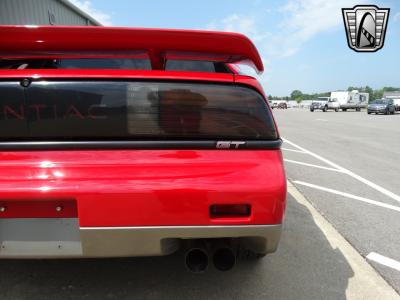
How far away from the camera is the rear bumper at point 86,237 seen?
1.87 metres

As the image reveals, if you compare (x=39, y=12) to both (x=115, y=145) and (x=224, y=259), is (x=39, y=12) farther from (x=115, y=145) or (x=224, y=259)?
(x=224, y=259)

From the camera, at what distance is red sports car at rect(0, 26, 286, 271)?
73.5 inches

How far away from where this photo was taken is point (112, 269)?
8.70 feet

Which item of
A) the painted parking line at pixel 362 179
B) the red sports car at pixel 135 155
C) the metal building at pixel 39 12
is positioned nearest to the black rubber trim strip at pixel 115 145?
the red sports car at pixel 135 155

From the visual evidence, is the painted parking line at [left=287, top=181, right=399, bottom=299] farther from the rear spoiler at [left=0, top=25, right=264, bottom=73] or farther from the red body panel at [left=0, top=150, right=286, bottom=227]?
the rear spoiler at [left=0, top=25, right=264, bottom=73]

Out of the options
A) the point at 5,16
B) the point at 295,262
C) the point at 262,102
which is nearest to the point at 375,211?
the point at 295,262

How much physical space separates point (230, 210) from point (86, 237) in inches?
29.9

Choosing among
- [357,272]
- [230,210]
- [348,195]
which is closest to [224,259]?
[230,210]

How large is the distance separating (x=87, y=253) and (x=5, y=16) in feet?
16.3

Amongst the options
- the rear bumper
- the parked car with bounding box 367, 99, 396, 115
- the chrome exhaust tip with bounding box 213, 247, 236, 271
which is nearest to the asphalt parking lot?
the chrome exhaust tip with bounding box 213, 247, 236, 271

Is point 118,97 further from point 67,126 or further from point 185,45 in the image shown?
point 185,45

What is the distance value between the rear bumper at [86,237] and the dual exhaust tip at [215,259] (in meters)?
0.22

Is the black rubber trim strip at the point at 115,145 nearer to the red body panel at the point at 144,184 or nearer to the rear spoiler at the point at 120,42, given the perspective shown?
the red body panel at the point at 144,184

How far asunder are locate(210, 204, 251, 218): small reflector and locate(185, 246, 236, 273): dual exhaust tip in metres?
0.26
